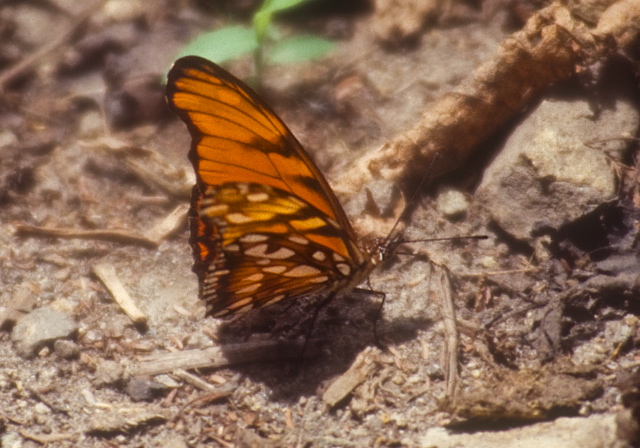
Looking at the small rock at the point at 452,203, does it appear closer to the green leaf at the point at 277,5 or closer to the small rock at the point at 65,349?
the green leaf at the point at 277,5

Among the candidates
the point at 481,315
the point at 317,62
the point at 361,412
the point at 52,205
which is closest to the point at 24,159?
the point at 52,205

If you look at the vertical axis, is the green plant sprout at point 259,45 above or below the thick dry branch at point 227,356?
above

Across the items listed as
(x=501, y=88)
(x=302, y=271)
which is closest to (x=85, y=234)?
(x=302, y=271)

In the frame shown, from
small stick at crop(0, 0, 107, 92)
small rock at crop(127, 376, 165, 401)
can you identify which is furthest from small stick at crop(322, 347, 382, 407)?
small stick at crop(0, 0, 107, 92)

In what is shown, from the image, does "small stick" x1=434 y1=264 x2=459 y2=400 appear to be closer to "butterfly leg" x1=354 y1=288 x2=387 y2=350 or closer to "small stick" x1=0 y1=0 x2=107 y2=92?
"butterfly leg" x1=354 y1=288 x2=387 y2=350

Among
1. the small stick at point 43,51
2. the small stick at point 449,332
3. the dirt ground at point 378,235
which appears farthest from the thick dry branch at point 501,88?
the small stick at point 43,51

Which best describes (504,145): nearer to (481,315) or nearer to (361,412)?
(481,315)

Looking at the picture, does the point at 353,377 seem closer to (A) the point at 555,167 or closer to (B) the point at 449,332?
(B) the point at 449,332
